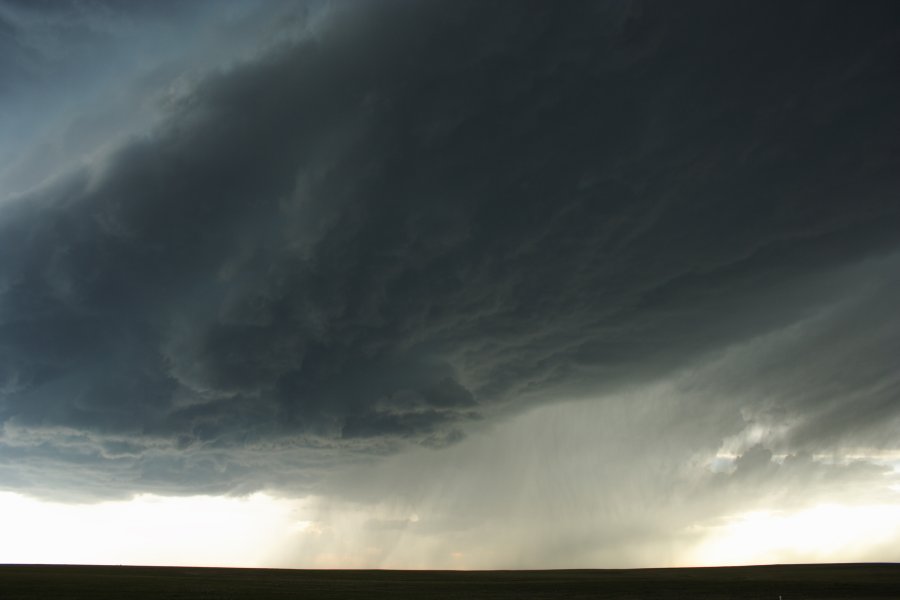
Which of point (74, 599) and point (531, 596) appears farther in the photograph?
point (531, 596)

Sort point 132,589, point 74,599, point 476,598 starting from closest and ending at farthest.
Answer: point 74,599, point 476,598, point 132,589

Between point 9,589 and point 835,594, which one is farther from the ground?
point 9,589

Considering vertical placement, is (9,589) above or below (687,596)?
above

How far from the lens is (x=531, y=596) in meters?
87.6

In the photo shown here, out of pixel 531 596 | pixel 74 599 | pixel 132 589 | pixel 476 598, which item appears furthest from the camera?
pixel 132 589

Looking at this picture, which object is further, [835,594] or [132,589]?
[132,589]

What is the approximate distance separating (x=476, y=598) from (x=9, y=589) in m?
63.4

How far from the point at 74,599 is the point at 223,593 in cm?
1998

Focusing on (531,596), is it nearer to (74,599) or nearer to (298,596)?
(298,596)

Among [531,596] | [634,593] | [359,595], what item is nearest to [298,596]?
[359,595]

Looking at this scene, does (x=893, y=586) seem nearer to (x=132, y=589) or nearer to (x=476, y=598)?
(x=476, y=598)

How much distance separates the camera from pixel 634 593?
92938 millimetres

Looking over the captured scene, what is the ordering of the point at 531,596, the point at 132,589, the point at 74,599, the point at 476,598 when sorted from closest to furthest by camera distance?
1. the point at 74,599
2. the point at 476,598
3. the point at 531,596
4. the point at 132,589

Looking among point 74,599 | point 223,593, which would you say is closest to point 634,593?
point 223,593
